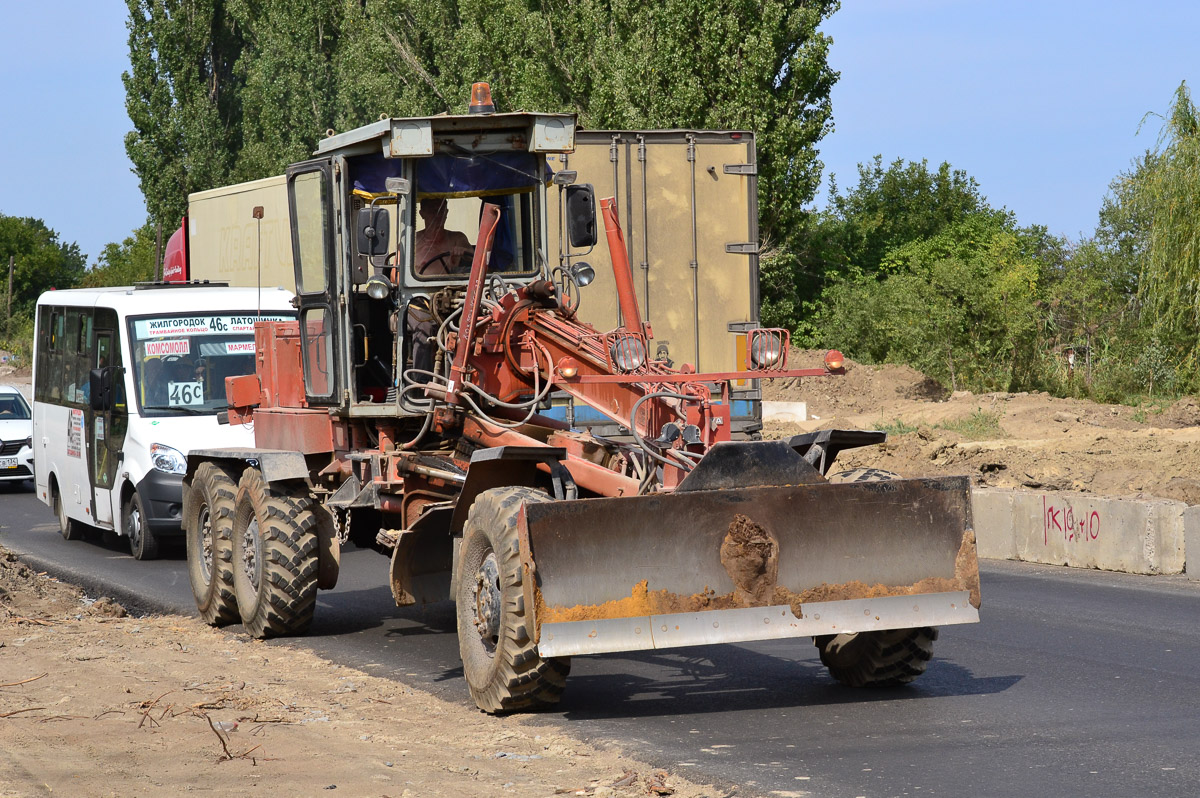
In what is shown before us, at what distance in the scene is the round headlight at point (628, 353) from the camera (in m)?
8.04

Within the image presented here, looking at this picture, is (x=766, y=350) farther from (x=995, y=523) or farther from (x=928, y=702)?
(x=995, y=523)

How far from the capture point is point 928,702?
7855 mm

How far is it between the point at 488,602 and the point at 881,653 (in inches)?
85.7

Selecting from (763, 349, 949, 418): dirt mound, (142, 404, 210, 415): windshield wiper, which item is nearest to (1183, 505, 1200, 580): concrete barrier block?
(142, 404, 210, 415): windshield wiper

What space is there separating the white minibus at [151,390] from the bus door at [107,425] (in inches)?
0.4

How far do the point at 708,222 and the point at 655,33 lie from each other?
20469 millimetres

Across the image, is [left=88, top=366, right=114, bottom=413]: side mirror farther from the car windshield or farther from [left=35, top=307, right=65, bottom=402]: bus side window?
the car windshield

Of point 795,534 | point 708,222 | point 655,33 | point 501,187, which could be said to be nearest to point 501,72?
point 655,33

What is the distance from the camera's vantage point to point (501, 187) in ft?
31.8

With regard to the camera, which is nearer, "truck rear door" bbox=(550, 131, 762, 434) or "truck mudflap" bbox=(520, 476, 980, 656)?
"truck mudflap" bbox=(520, 476, 980, 656)

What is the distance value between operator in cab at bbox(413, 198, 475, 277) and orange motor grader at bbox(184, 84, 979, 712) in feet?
0.05

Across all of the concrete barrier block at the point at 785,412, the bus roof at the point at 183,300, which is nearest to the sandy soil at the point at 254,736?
the bus roof at the point at 183,300

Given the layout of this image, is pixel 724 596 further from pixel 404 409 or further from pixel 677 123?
pixel 677 123

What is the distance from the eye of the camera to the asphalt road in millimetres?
6309
